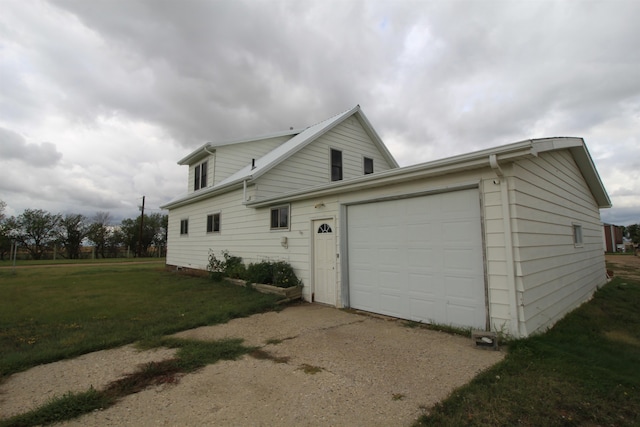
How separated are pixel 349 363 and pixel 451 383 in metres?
1.21

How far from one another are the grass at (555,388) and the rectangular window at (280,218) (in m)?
6.03

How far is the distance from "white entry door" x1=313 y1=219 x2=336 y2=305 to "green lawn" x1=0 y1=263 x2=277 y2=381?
49.2 inches

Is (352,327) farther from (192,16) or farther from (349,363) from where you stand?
(192,16)

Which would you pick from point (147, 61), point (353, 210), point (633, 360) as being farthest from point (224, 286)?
point (633, 360)

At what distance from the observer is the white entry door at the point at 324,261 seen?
23.8 ft

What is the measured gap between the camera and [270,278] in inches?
339

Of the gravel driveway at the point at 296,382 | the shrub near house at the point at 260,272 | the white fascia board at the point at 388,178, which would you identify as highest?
the white fascia board at the point at 388,178

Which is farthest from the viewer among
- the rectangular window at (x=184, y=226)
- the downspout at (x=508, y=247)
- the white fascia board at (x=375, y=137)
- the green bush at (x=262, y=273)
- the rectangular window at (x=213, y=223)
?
the rectangular window at (x=184, y=226)

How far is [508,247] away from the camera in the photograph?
4.47m

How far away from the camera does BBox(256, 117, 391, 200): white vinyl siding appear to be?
1092 cm

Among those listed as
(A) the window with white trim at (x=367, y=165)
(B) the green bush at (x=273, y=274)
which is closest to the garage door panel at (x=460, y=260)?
(B) the green bush at (x=273, y=274)

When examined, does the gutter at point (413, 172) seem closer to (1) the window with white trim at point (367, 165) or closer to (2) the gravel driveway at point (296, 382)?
(2) the gravel driveway at point (296, 382)

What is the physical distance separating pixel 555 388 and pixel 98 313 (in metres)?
7.95

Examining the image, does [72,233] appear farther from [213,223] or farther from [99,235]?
[213,223]
